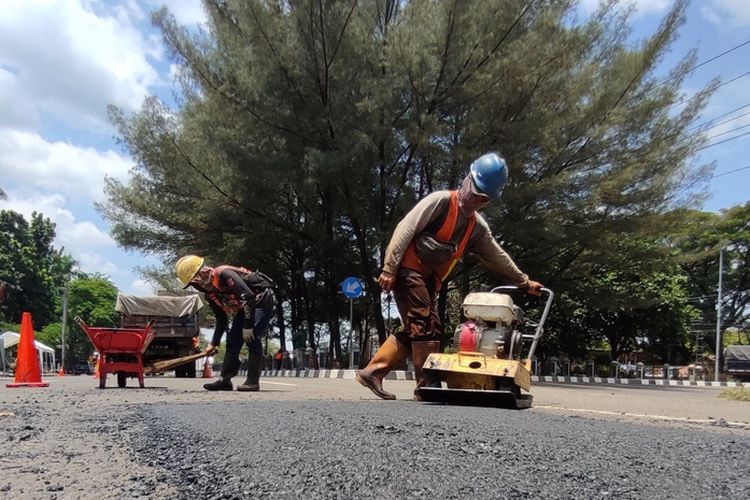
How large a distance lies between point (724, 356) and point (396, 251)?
42.5 metres

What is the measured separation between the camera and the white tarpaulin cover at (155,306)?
64.6ft

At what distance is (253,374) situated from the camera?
25.5ft

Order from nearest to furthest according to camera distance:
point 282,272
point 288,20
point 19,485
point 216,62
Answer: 1. point 19,485
2. point 288,20
3. point 216,62
4. point 282,272

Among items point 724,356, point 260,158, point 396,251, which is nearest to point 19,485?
point 396,251

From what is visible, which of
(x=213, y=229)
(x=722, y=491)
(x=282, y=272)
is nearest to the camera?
(x=722, y=491)

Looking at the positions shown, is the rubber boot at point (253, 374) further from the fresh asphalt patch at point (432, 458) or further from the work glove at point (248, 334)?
the fresh asphalt patch at point (432, 458)

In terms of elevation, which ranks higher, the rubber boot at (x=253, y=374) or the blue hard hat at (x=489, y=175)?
the blue hard hat at (x=489, y=175)

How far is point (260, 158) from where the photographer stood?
60.2 feet

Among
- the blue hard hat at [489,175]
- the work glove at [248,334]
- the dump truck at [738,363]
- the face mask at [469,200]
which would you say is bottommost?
the dump truck at [738,363]

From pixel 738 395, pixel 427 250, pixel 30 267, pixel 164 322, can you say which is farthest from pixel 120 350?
pixel 30 267

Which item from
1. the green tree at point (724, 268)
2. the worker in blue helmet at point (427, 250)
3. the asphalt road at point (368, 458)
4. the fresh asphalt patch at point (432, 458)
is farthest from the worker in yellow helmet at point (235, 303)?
the green tree at point (724, 268)

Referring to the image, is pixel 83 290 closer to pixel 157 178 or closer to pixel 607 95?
pixel 157 178

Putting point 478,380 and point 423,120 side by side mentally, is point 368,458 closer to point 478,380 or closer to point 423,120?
point 478,380

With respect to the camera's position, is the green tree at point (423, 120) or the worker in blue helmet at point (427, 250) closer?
the worker in blue helmet at point (427, 250)
